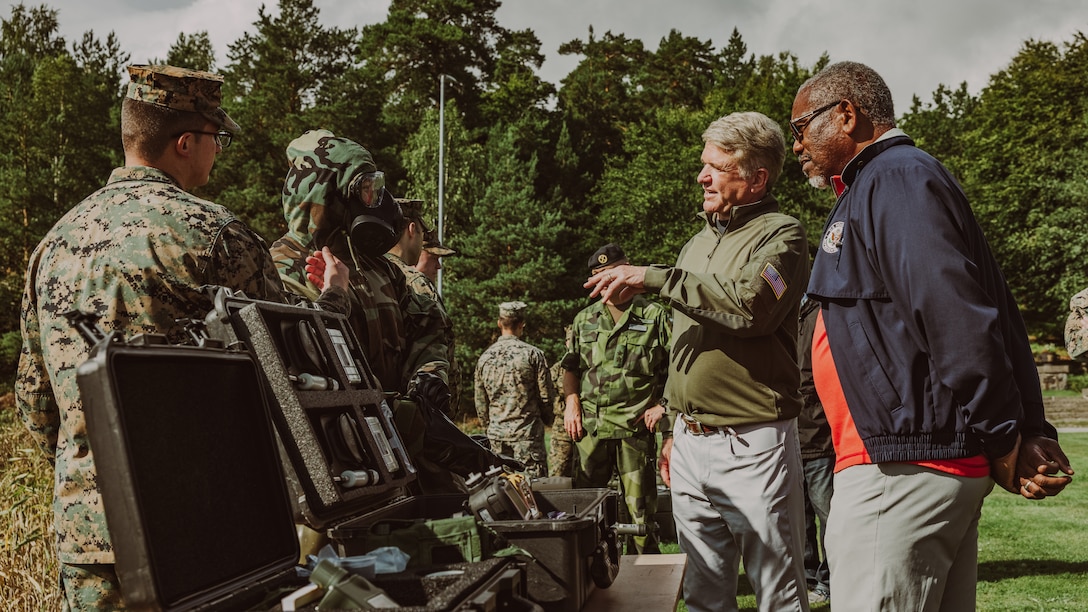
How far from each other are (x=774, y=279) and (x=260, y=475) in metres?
2.25

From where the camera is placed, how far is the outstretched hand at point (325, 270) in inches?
125

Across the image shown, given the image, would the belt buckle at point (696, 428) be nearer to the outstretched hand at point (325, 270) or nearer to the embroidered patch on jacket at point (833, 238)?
the embroidered patch on jacket at point (833, 238)

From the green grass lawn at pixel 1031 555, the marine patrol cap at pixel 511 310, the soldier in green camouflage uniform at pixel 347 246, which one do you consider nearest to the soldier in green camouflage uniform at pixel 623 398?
the green grass lawn at pixel 1031 555

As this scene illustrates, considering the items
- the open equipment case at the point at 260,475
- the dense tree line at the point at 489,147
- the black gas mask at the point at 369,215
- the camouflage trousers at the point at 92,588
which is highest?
the dense tree line at the point at 489,147

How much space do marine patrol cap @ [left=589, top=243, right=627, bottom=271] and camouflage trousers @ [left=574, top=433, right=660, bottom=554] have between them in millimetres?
1432

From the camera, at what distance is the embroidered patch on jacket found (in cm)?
288

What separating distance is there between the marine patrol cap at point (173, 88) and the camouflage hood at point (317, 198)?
0.52 metres

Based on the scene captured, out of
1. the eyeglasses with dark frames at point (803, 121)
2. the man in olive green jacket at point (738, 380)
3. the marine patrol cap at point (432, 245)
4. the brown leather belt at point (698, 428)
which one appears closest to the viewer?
the eyeglasses with dark frames at point (803, 121)

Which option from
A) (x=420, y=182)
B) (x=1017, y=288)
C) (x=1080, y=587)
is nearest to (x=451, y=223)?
(x=420, y=182)

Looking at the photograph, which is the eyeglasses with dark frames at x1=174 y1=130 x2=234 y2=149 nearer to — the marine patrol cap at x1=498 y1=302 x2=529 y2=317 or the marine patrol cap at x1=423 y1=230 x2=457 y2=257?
the marine patrol cap at x1=423 y1=230 x2=457 y2=257

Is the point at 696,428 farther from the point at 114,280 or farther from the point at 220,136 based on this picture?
the point at 114,280

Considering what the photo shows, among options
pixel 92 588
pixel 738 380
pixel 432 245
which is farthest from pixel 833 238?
pixel 432 245

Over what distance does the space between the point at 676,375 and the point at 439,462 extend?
4.15ft

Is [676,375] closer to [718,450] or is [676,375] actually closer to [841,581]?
[718,450]
